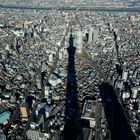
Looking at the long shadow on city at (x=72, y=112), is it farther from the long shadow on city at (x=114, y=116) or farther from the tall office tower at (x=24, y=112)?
the tall office tower at (x=24, y=112)

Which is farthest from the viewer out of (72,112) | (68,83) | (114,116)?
(68,83)

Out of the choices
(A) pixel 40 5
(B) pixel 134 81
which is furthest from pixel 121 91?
(A) pixel 40 5

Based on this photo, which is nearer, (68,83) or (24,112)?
(24,112)

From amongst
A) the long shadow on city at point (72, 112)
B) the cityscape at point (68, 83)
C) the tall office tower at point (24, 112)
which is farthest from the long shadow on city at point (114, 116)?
the tall office tower at point (24, 112)

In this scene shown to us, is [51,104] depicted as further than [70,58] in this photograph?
No

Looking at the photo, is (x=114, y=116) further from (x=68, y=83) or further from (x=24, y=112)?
(x=24, y=112)

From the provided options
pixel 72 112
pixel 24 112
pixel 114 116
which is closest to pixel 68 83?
pixel 72 112

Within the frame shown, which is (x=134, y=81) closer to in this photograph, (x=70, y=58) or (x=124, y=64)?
(x=124, y=64)
